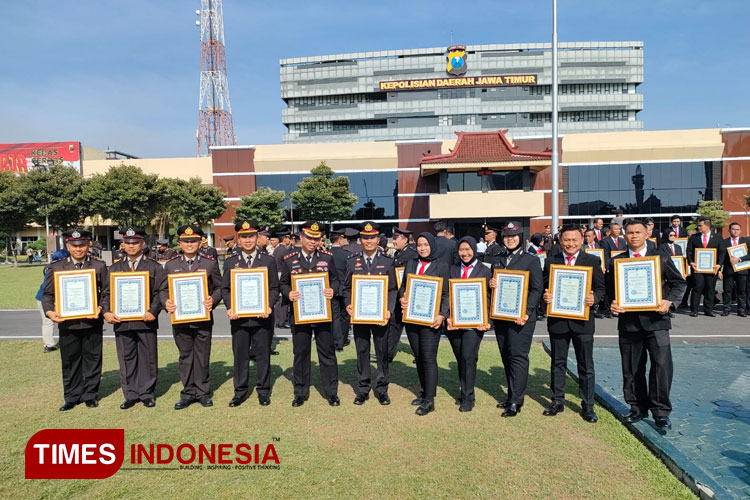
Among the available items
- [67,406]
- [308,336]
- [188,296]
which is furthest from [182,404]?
[308,336]

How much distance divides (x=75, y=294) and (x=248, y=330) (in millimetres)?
2018

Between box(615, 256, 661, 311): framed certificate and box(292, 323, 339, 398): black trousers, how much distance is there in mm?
3275

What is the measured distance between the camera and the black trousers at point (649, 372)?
4.50 metres

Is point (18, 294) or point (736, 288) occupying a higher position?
point (736, 288)

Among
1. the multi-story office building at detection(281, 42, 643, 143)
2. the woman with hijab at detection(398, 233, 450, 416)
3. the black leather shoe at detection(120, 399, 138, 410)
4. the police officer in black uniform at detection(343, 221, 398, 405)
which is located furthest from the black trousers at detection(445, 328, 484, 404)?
the multi-story office building at detection(281, 42, 643, 143)

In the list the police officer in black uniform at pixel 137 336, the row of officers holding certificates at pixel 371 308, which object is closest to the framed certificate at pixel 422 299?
the row of officers holding certificates at pixel 371 308

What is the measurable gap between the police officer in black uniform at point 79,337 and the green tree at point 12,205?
119ft

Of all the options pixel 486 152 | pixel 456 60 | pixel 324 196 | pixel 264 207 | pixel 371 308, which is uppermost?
pixel 456 60

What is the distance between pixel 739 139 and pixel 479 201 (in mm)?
21143

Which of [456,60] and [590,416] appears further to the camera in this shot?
[456,60]

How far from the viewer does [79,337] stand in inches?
211

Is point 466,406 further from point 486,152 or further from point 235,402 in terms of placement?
point 486,152

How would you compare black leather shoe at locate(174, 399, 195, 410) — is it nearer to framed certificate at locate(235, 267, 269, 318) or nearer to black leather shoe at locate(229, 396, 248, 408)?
black leather shoe at locate(229, 396, 248, 408)

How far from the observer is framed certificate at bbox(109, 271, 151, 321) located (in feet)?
17.0
